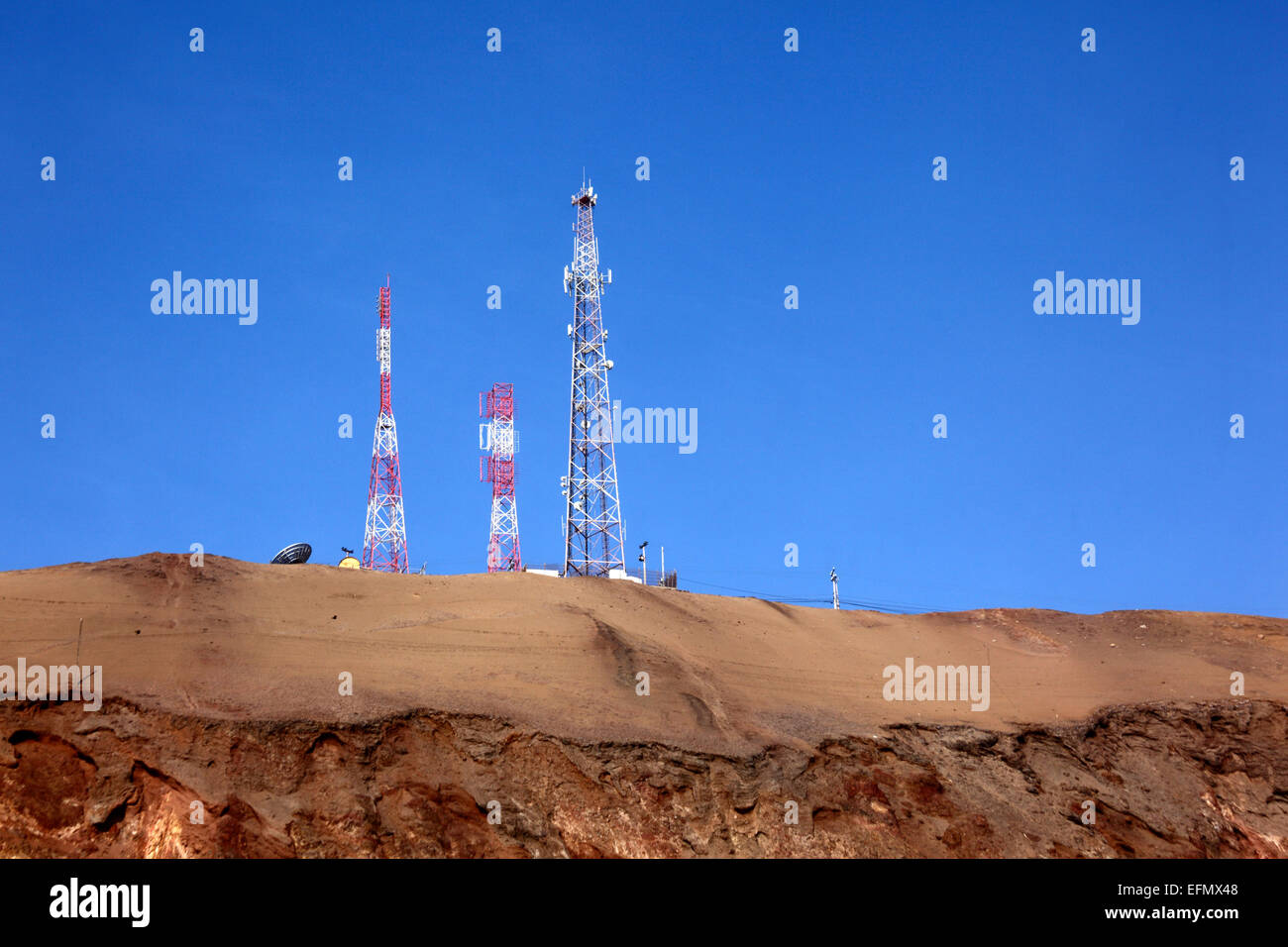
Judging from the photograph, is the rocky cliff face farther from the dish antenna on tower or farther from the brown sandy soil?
the dish antenna on tower

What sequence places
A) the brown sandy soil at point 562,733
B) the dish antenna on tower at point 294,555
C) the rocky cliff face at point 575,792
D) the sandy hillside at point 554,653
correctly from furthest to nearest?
the dish antenna on tower at point 294,555, the sandy hillside at point 554,653, the brown sandy soil at point 562,733, the rocky cliff face at point 575,792

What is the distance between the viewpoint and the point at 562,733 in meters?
19.3

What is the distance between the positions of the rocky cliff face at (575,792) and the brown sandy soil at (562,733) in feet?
0.14

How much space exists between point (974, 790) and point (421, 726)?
11282mm

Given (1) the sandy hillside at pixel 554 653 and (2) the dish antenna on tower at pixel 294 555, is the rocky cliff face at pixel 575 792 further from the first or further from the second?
(2) the dish antenna on tower at pixel 294 555

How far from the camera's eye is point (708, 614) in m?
27.2

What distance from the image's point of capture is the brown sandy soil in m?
16.9

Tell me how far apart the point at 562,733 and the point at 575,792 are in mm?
1200

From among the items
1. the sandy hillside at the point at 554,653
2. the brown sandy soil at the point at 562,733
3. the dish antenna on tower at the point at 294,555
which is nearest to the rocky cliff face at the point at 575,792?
the brown sandy soil at the point at 562,733

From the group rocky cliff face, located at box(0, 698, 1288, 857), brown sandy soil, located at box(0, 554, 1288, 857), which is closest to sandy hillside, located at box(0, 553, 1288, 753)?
brown sandy soil, located at box(0, 554, 1288, 857)

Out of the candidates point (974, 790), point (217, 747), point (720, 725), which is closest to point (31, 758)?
point (217, 747)

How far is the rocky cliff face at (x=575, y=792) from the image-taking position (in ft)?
53.6

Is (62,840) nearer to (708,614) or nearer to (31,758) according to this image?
(31,758)

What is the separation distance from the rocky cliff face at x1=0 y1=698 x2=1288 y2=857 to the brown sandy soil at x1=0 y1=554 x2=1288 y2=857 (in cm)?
4
